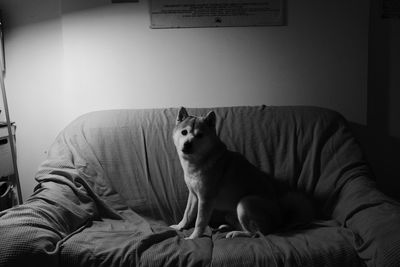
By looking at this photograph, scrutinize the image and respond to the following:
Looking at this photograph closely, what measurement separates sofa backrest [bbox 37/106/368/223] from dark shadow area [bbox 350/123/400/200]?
50 centimetres

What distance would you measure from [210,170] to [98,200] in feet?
1.99

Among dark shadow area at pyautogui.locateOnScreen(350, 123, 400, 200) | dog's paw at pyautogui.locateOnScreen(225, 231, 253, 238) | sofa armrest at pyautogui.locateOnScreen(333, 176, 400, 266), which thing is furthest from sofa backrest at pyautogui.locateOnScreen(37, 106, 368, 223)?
dark shadow area at pyautogui.locateOnScreen(350, 123, 400, 200)

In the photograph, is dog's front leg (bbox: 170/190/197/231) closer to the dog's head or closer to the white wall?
the dog's head

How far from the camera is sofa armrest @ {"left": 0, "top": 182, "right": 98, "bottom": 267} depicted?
1.23 metres

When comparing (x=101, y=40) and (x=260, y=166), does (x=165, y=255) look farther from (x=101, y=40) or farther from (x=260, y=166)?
(x=101, y=40)

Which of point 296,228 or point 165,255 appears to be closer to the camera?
point 165,255

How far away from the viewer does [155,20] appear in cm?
220

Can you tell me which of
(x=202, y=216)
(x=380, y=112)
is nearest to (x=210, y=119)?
(x=202, y=216)

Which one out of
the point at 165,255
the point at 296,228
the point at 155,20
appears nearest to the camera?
the point at 165,255

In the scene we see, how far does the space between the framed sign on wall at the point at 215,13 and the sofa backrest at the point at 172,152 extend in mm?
570

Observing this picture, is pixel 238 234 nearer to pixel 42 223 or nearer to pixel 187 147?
pixel 187 147

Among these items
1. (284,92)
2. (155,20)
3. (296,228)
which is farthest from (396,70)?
(155,20)

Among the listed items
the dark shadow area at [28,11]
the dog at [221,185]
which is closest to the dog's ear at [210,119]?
the dog at [221,185]

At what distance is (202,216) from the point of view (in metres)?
1.66
